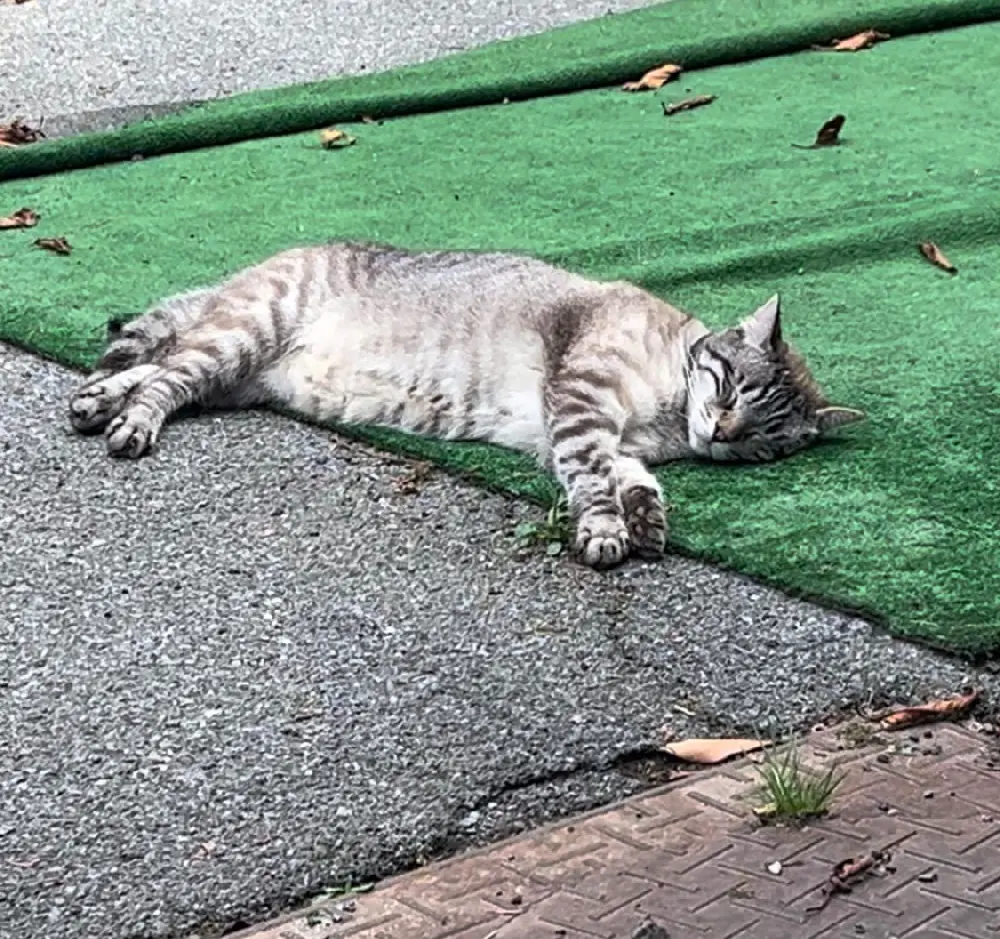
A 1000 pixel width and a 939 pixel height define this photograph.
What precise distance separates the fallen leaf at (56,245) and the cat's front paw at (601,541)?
117 inches

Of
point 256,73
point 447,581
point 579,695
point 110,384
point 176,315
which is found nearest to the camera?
point 579,695

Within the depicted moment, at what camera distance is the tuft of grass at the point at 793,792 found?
3.61 m

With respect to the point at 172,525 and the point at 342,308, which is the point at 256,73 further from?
the point at 172,525

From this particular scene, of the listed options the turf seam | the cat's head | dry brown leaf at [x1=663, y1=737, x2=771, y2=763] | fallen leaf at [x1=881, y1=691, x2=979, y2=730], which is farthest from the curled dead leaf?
dry brown leaf at [x1=663, y1=737, x2=771, y2=763]

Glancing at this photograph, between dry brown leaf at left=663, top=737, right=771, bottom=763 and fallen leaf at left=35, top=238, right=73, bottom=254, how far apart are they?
12.8 feet

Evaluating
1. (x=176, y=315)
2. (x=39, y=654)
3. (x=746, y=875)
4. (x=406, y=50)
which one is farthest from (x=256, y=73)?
(x=746, y=875)

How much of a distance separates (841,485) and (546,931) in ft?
7.20

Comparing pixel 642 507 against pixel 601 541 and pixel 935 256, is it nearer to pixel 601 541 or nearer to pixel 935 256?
pixel 601 541

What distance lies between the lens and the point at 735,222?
7.36m

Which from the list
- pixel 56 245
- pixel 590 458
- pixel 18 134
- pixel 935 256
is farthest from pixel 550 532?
pixel 18 134

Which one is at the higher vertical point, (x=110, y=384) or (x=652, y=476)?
(x=110, y=384)

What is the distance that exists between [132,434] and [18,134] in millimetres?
3702

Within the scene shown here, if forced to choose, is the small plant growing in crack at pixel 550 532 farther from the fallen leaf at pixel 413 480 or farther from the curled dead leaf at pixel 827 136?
the curled dead leaf at pixel 827 136

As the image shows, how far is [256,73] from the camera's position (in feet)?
32.4
